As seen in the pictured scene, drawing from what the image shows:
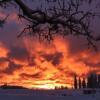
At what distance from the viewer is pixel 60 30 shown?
16.1 meters

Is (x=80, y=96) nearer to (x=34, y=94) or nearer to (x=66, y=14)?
(x=34, y=94)

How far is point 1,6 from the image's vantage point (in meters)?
16.1

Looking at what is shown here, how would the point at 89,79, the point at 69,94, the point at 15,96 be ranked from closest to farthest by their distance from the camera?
the point at 15,96 < the point at 69,94 < the point at 89,79

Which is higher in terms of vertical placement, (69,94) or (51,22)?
(51,22)

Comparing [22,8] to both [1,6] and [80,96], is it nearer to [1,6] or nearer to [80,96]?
[1,6]

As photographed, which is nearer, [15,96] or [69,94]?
[15,96]

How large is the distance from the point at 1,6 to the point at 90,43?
2.69m

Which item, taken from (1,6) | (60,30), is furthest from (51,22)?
(1,6)

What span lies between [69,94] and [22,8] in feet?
9.71

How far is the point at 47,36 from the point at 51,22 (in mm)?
435

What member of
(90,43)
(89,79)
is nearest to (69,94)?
(90,43)

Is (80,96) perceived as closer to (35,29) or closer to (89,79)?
(35,29)

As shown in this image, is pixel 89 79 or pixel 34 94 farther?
pixel 89 79

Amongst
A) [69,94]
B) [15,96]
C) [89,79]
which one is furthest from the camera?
[89,79]
